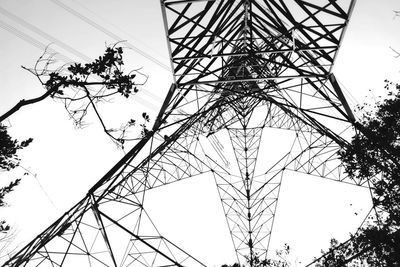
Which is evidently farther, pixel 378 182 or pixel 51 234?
pixel 378 182

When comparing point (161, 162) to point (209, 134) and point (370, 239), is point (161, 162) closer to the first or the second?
point (209, 134)

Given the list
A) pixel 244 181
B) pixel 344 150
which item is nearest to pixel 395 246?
pixel 344 150

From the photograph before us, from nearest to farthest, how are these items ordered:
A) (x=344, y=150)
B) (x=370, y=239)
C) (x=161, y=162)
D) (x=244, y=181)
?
(x=370, y=239), (x=344, y=150), (x=161, y=162), (x=244, y=181)

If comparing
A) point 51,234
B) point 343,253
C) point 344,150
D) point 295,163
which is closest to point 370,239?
point 343,253

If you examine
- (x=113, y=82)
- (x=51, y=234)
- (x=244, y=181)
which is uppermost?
(x=244, y=181)

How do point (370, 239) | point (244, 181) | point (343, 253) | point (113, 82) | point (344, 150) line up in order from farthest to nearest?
point (244, 181)
point (344, 150)
point (343, 253)
point (370, 239)
point (113, 82)

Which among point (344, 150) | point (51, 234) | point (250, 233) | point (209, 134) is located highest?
point (209, 134)

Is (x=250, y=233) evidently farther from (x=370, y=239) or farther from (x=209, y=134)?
(x=370, y=239)

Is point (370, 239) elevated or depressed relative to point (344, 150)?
depressed

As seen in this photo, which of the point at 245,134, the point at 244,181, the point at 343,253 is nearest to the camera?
the point at 343,253
